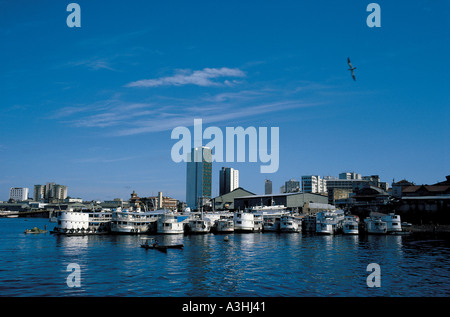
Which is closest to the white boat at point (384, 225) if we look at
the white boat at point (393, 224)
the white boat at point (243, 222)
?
the white boat at point (393, 224)

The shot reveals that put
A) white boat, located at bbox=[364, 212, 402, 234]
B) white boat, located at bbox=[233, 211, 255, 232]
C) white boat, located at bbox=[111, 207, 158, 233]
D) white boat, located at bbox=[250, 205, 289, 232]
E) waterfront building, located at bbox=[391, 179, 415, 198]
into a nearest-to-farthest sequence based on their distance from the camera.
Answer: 1. white boat, located at bbox=[364, 212, 402, 234]
2. white boat, located at bbox=[111, 207, 158, 233]
3. white boat, located at bbox=[233, 211, 255, 232]
4. white boat, located at bbox=[250, 205, 289, 232]
5. waterfront building, located at bbox=[391, 179, 415, 198]

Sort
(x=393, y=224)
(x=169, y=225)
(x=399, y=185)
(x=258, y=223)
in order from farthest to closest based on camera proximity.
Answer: (x=399, y=185) → (x=258, y=223) → (x=169, y=225) → (x=393, y=224)

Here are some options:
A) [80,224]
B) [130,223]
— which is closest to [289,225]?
[130,223]

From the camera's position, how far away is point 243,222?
142125 mm

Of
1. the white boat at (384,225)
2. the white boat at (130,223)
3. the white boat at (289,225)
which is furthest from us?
the white boat at (289,225)

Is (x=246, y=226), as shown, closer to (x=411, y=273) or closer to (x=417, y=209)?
(x=417, y=209)

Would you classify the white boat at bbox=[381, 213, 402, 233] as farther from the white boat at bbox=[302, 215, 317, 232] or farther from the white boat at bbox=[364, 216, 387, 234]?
the white boat at bbox=[302, 215, 317, 232]

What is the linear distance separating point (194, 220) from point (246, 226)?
69.9ft

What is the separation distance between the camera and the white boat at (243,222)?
141 metres

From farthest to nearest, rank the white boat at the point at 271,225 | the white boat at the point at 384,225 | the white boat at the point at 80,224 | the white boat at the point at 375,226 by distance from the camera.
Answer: the white boat at the point at 271,225 → the white boat at the point at 375,226 → the white boat at the point at 384,225 → the white boat at the point at 80,224

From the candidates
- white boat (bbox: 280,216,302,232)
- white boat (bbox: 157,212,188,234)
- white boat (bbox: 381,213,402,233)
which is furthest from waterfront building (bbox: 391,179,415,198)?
white boat (bbox: 157,212,188,234)

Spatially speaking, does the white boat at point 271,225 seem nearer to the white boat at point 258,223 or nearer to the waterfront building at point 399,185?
the white boat at point 258,223

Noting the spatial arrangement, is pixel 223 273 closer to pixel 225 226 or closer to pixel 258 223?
pixel 225 226

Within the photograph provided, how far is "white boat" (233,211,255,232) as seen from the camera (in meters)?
141
